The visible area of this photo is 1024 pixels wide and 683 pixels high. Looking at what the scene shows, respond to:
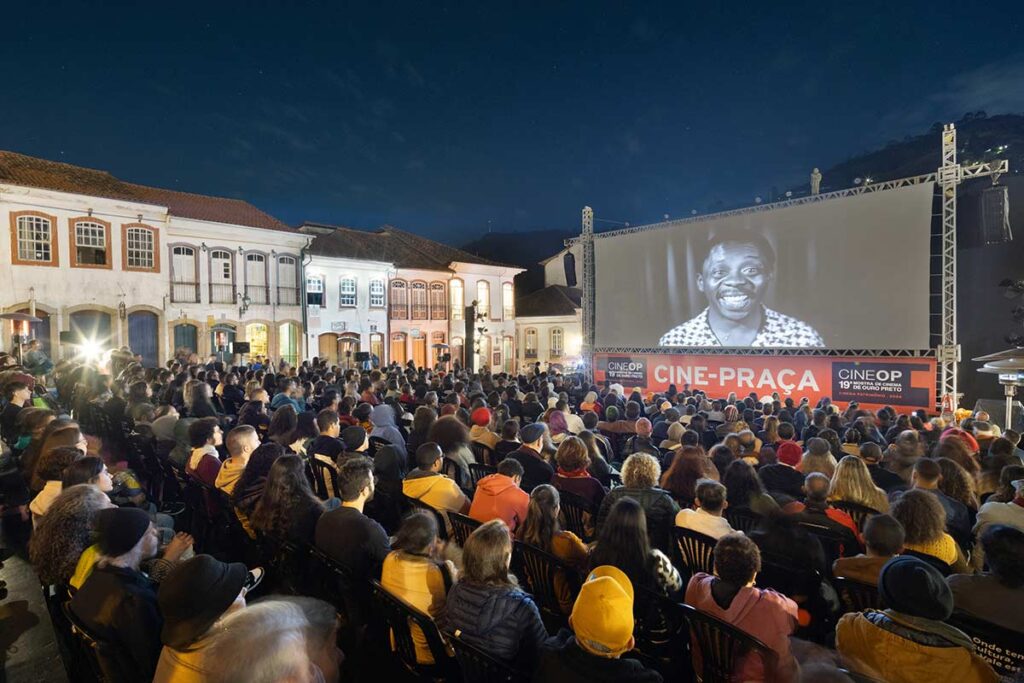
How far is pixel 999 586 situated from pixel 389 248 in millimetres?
29224

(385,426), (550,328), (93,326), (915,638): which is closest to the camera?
(915,638)

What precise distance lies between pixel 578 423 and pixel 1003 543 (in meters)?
5.34

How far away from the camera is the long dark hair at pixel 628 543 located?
294 cm

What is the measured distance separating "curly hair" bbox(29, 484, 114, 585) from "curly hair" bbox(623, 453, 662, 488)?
3236 mm

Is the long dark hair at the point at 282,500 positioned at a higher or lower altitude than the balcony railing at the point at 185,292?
lower

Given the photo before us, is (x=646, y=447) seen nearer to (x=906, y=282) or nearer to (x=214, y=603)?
(x=214, y=603)

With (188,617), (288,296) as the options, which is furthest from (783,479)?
(288,296)

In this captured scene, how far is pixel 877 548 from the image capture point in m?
2.97

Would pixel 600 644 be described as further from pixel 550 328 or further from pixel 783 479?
pixel 550 328

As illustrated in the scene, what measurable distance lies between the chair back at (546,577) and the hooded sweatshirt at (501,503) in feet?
1.54

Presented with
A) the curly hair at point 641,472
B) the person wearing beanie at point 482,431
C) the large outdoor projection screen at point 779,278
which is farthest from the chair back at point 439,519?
the large outdoor projection screen at point 779,278

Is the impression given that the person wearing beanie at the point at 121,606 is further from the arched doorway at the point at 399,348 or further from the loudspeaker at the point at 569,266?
the arched doorway at the point at 399,348

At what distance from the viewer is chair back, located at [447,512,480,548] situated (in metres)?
3.67

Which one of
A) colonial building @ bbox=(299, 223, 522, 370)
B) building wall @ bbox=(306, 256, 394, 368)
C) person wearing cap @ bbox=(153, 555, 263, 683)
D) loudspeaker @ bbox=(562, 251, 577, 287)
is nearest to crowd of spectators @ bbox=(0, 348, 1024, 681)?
person wearing cap @ bbox=(153, 555, 263, 683)
